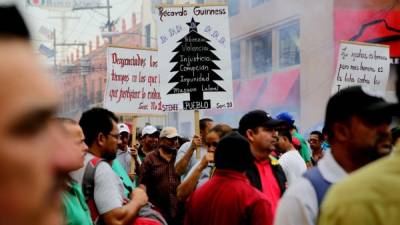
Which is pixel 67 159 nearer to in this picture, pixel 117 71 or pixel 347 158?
pixel 347 158

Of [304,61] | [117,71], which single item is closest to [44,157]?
[117,71]

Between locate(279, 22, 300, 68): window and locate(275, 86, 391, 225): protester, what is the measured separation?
2203cm

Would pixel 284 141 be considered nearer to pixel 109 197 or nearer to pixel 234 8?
pixel 109 197

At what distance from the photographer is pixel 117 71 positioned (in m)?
10.6

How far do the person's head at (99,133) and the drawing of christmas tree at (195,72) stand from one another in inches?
145

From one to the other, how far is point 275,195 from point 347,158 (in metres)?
2.62

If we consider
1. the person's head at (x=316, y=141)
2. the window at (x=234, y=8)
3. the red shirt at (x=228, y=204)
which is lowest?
the person's head at (x=316, y=141)

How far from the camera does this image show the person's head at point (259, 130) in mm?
6105

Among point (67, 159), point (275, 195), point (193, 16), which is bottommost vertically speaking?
point (275, 195)

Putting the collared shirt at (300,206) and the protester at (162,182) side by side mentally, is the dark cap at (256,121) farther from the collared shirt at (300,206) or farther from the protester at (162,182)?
the collared shirt at (300,206)

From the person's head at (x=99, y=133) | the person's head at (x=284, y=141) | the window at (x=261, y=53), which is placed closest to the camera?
the person's head at (x=99, y=133)

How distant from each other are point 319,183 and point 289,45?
2299 centimetres

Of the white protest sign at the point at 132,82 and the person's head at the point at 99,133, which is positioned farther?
the white protest sign at the point at 132,82

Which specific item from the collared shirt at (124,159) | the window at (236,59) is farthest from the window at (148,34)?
the collared shirt at (124,159)
